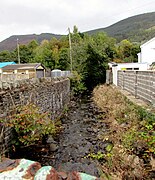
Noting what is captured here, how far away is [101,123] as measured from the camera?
10156 mm

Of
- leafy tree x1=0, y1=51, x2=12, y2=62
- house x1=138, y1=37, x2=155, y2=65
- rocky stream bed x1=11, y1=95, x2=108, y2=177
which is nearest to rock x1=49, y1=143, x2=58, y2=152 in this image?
rocky stream bed x1=11, y1=95, x2=108, y2=177

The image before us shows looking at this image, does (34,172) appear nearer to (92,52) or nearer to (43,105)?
(43,105)

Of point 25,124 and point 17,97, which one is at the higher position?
point 17,97

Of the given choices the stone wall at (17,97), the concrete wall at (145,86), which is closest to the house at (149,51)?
the concrete wall at (145,86)

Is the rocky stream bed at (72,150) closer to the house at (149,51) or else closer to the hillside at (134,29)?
the house at (149,51)

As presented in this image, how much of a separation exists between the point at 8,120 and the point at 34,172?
11.8 ft

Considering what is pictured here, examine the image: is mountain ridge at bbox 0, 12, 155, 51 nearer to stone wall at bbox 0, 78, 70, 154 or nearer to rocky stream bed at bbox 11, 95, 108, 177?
stone wall at bbox 0, 78, 70, 154

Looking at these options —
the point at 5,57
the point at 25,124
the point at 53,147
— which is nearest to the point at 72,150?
the point at 53,147

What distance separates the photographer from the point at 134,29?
80938 mm

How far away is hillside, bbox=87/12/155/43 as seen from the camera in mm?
70744

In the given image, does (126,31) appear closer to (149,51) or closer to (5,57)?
(5,57)

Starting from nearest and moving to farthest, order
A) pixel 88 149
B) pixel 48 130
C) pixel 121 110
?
pixel 88 149
pixel 48 130
pixel 121 110

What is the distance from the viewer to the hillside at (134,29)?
232 feet

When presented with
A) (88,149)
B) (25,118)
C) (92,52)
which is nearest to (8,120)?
(25,118)
